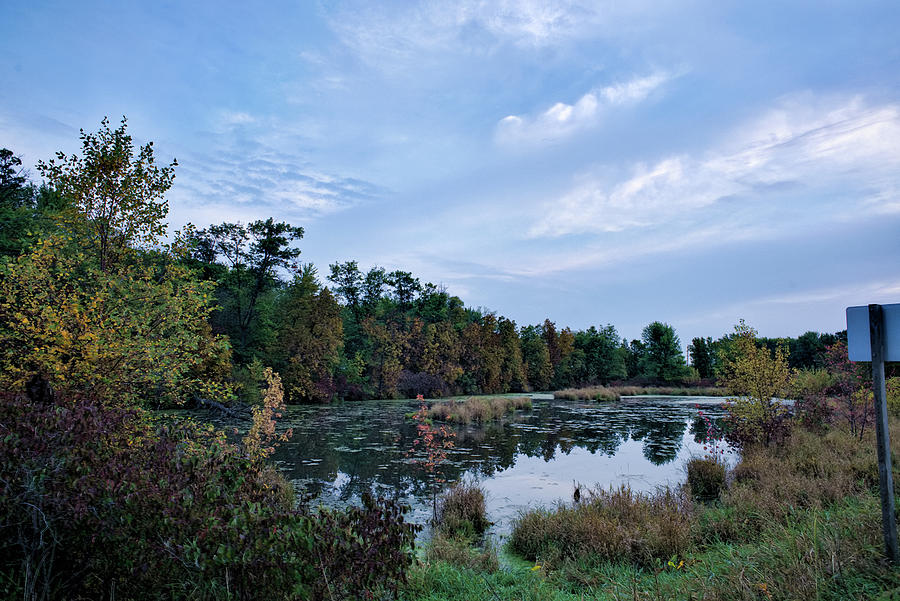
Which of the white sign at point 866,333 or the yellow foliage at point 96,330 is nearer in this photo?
the white sign at point 866,333

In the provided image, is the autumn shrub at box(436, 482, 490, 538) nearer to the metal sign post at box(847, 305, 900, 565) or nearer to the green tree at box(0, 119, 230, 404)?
the green tree at box(0, 119, 230, 404)

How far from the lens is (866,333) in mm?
3518

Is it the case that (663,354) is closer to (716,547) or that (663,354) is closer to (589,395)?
(589,395)

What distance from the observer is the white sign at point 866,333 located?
135 inches

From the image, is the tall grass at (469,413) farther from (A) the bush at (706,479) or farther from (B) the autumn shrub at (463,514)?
(B) the autumn shrub at (463,514)

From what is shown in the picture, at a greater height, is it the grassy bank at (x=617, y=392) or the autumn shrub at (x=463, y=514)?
the autumn shrub at (x=463, y=514)

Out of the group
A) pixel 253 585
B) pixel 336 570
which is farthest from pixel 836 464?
pixel 253 585

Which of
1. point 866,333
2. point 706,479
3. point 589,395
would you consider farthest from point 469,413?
point 866,333

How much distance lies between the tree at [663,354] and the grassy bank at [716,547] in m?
58.2

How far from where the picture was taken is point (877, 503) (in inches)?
199

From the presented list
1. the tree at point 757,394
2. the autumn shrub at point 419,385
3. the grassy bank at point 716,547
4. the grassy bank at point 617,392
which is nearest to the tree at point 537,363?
the grassy bank at point 617,392

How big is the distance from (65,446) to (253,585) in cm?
190

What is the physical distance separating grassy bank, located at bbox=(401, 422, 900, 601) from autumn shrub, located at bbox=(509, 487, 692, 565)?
16 mm

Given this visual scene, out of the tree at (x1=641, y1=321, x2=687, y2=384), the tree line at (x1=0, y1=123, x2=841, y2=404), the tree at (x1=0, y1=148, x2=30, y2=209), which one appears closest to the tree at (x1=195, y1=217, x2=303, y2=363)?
the tree line at (x1=0, y1=123, x2=841, y2=404)
